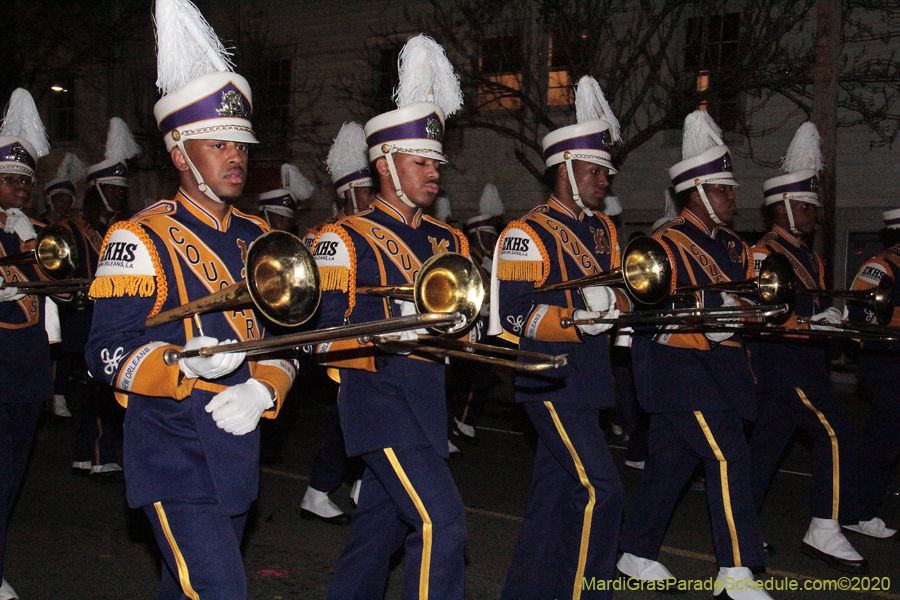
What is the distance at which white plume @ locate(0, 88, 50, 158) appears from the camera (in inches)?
235

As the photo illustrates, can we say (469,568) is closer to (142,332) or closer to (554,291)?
(554,291)

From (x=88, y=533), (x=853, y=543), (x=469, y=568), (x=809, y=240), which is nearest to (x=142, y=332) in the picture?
(x=469, y=568)

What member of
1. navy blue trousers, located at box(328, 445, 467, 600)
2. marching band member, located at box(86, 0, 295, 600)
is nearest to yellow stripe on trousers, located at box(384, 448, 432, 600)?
navy blue trousers, located at box(328, 445, 467, 600)

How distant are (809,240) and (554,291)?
25.7 feet

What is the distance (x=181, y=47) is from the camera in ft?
11.5

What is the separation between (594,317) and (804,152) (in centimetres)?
394

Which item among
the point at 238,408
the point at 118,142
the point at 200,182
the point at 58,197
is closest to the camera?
the point at 238,408

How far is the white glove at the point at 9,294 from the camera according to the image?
4.87 metres

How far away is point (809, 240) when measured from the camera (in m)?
11.1

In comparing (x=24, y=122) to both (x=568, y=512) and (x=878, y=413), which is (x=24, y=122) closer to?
(x=568, y=512)

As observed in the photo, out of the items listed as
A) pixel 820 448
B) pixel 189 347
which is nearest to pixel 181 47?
pixel 189 347

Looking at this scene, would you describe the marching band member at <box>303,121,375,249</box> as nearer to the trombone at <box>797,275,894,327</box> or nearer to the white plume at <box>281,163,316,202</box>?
the white plume at <box>281,163,316,202</box>

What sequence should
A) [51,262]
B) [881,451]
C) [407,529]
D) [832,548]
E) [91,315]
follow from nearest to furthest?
1. [407,529]
2. [51,262]
3. [832,548]
4. [881,451]
5. [91,315]

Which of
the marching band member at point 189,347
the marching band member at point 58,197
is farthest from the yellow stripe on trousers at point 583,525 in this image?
the marching band member at point 58,197
